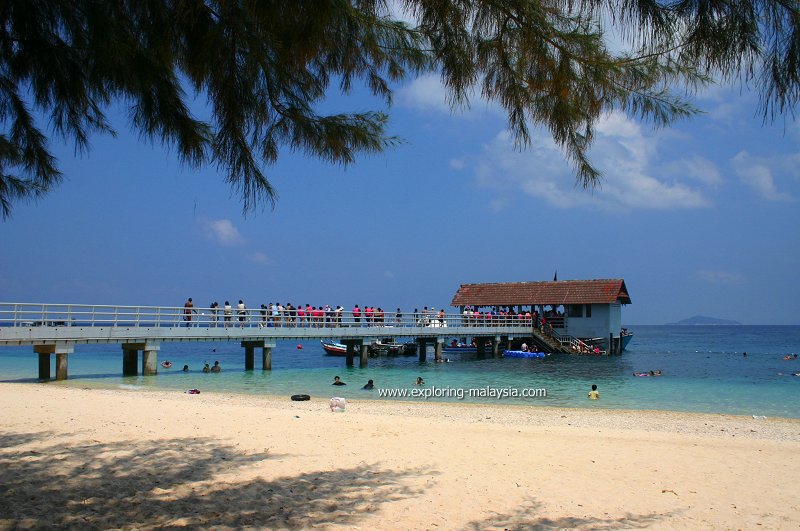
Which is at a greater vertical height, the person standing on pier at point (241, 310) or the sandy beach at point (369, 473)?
the person standing on pier at point (241, 310)

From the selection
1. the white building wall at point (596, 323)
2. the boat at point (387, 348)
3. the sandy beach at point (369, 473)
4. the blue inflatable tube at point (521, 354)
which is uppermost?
the white building wall at point (596, 323)

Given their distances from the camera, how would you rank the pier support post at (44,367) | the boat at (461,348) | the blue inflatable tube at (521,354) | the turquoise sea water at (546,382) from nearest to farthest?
the turquoise sea water at (546,382), the pier support post at (44,367), the blue inflatable tube at (521,354), the boat at (461,348)

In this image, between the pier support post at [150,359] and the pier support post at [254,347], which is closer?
the pier support post at [150,359]

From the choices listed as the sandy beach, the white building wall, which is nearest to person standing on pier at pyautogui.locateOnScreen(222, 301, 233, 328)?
the sandy beach

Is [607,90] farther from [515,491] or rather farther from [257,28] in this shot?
[515,491]

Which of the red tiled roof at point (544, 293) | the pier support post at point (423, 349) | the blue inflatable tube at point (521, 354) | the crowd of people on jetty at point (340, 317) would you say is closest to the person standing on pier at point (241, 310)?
the crowd of people on jetty at point (340, 317)

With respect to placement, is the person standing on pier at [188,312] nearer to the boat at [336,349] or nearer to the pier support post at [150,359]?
the pier support post at [150,359]

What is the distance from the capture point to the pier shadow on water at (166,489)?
554cm

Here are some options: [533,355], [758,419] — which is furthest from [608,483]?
Answer: [533,355]

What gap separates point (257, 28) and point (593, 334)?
42904 mm

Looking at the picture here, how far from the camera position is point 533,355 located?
41281 mm

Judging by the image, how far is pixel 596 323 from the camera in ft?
146

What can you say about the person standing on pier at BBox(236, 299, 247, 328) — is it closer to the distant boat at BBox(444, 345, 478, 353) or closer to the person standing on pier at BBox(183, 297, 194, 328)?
the person standing on pier at BBox(183, 297, 194, 328)

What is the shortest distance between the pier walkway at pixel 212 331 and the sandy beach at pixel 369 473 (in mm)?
8598
